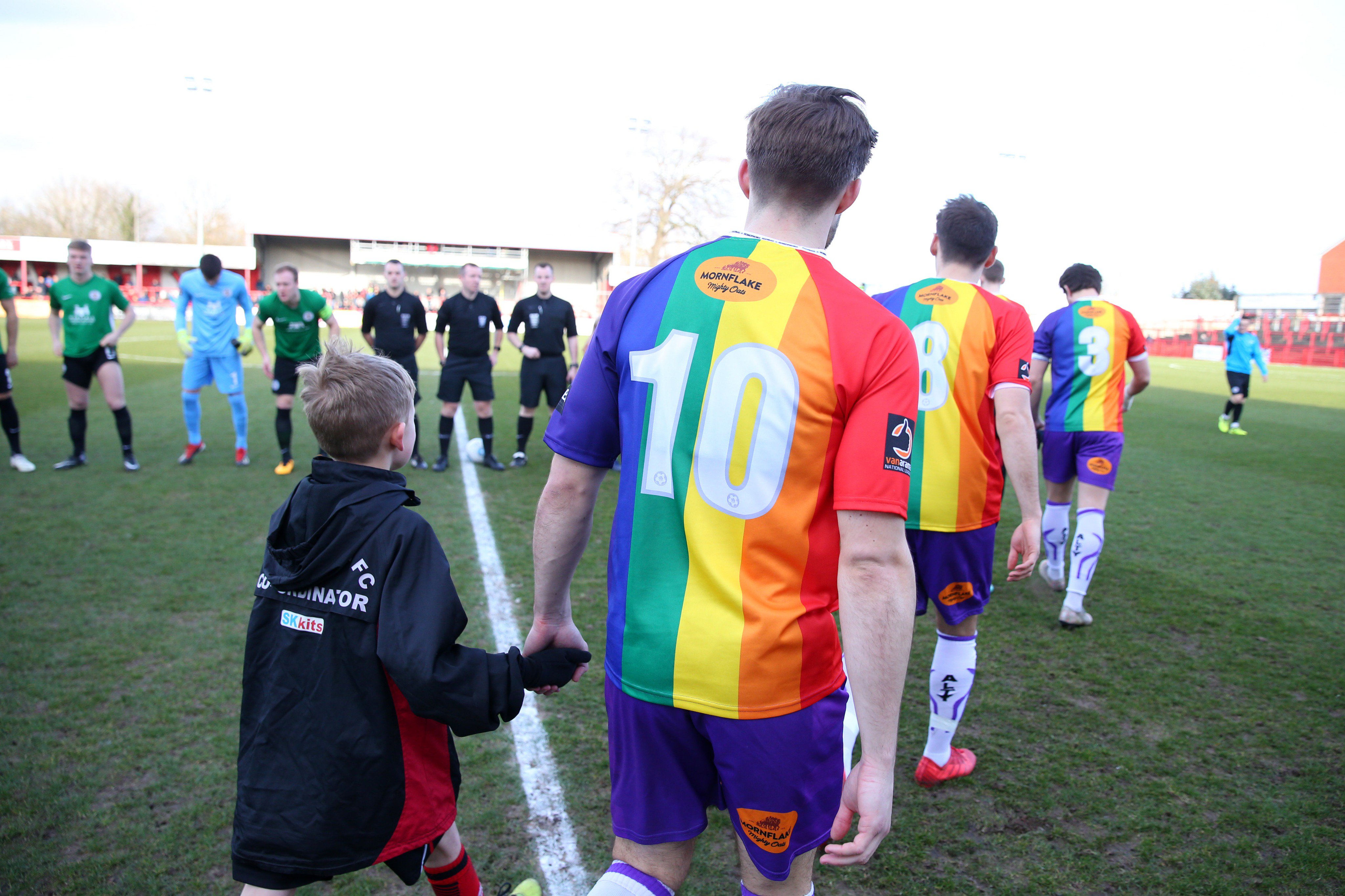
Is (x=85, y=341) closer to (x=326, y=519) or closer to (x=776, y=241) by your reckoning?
(x=326, y=519)

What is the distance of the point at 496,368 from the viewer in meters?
20.0

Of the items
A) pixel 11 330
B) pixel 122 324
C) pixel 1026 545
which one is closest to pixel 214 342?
pixel 122 324

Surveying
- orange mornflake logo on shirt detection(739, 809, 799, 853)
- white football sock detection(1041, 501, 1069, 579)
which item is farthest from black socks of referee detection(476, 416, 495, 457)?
orange mornflake logo on shirt detection(739, 809, 799, 853)

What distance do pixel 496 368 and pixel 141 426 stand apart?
32.6 feet

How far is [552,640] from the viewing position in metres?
1.88

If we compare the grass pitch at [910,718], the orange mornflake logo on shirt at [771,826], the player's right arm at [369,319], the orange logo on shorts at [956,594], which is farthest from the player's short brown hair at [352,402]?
the player's right arm at [369,319]

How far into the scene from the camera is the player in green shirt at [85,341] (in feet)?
25.5

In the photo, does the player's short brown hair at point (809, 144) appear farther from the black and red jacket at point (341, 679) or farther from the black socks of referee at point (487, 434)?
the black socks of referee at point (487, 434)

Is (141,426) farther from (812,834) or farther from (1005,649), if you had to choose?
(812,834)

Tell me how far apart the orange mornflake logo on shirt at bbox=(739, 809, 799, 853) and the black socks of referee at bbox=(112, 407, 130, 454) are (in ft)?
27.9

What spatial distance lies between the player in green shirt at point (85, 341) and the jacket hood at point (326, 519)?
24.3ft

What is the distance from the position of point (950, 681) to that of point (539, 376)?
22.9ft

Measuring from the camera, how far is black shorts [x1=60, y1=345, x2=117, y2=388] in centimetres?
793

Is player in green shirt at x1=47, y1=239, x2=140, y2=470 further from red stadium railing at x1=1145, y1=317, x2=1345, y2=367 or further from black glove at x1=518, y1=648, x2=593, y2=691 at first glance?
red stadium railing at x1=1145, y1=317, x2=1345, y2=367
